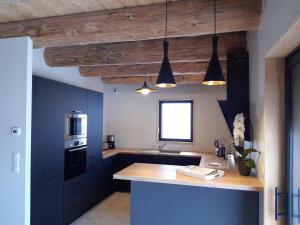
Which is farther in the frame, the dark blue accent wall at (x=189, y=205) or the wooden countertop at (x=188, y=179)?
the dark blue accent wall at (x=189, y=205)

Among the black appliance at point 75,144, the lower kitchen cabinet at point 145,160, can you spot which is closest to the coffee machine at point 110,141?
the lower kitchen cabinet at point 145,160

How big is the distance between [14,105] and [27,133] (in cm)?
35

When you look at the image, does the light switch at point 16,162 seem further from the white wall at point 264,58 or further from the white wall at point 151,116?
the white wall at point 151,116

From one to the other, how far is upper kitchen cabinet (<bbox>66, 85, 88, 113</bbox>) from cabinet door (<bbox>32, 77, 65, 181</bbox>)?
125mm

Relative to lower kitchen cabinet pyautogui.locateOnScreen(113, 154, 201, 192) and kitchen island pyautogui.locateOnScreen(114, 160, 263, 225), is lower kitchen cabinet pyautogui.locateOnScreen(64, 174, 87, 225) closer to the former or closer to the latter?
lower kitchen cabinet pyautogui.locateOnScreen(113, 154, 201, 192)

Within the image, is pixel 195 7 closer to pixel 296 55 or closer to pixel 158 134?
pixel 296 55

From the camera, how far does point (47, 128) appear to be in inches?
117

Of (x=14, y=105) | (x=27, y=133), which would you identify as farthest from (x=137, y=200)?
(x=14, y=105)

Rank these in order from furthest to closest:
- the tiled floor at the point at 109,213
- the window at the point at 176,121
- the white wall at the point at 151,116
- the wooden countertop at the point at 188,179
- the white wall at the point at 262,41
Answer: the window at the point at 176,121 < the white wall at the point at 151,116 < the tiled floor at the point at 109,213 < the wooden countertop at the point at 188,179 < the white wall at the point at 262,41

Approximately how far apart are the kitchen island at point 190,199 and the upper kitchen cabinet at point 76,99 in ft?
5.08

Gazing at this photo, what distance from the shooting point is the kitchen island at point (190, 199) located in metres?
2.12

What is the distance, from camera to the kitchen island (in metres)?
2.12

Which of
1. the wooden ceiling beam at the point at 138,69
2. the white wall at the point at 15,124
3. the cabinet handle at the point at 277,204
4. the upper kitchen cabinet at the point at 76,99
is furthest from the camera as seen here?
the wooden ceiling beam at the point at 138,69

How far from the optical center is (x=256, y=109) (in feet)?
7.20
